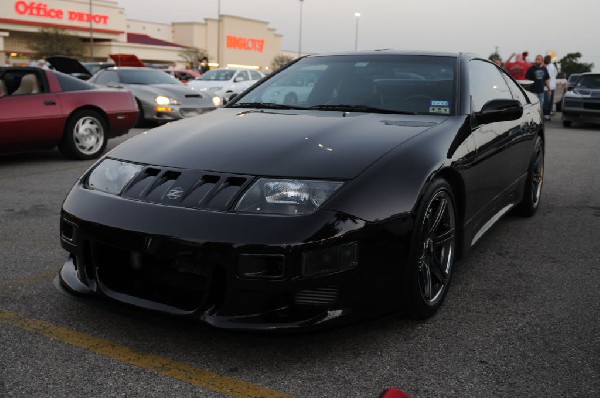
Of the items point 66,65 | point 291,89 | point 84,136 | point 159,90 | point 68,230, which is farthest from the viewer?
point 66,65

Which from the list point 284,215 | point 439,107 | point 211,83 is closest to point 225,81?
point 211,83

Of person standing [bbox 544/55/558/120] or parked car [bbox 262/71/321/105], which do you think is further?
person standing [bbox 544/55/558/120]

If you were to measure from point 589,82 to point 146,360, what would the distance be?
1543cm

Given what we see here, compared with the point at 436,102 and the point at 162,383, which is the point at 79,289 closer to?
the point at 162,383

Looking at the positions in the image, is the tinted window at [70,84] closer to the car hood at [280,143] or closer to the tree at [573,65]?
the car hood at [280,143]

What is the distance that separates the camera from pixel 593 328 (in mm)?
2961

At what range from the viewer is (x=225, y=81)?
18719mm

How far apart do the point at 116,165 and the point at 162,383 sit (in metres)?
1.12

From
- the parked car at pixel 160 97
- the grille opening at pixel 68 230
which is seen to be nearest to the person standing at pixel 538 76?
the parked car at pixel 160 97

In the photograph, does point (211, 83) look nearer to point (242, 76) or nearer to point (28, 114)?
point (242, 76)

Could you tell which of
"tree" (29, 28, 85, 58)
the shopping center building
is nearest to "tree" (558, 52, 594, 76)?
the shopping center building

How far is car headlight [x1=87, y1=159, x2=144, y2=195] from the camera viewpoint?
285 centimetres

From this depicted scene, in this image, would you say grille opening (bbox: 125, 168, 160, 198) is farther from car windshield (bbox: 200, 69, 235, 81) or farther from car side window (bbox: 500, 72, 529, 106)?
car windshield (bbox: 200, 69, 235, 81)

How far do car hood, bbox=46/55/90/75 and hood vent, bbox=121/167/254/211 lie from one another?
41.7ft
